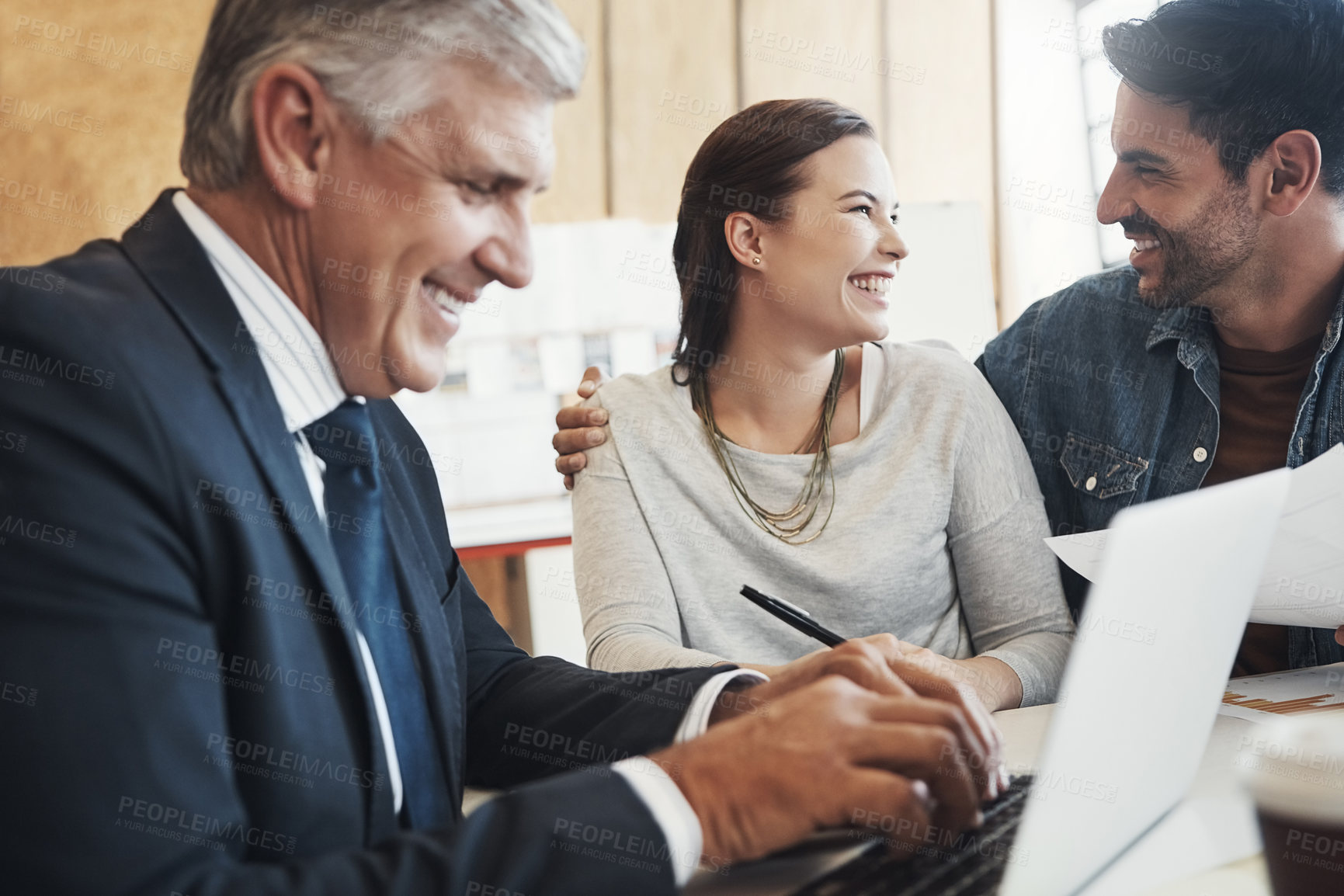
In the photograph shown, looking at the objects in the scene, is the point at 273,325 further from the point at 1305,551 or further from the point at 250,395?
the point at 1305,551

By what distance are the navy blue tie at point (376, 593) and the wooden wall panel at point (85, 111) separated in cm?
336

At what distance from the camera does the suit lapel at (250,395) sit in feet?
2.31

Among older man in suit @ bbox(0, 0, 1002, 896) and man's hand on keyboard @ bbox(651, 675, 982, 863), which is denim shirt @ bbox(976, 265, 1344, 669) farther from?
man's hand on keyboard @ bbox(651, 675, 982, 863)

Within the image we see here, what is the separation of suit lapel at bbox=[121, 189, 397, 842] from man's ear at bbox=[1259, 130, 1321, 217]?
4.53 feet

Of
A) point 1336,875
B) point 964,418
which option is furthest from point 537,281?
point 1336,875

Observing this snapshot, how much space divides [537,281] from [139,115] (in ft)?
5.10

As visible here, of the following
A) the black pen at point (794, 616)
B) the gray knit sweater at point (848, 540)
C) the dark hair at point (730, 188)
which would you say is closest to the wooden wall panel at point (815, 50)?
the dark hair at point (730, 188)

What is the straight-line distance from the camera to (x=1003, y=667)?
120cm

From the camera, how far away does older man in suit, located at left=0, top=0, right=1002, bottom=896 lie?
0.55 metres

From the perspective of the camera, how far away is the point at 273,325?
2.61 ft

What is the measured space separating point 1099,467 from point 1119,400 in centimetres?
10

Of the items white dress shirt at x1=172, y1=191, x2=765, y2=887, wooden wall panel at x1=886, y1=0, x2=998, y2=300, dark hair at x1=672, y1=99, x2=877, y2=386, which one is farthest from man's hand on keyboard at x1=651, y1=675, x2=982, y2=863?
wooden wall panel at x1=886, y1=0, x2=998, y2=300

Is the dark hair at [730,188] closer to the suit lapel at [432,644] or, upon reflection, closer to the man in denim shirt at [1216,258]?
the man in denim shirt at [1216,258]

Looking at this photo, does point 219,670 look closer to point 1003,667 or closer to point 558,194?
point 1003,667
